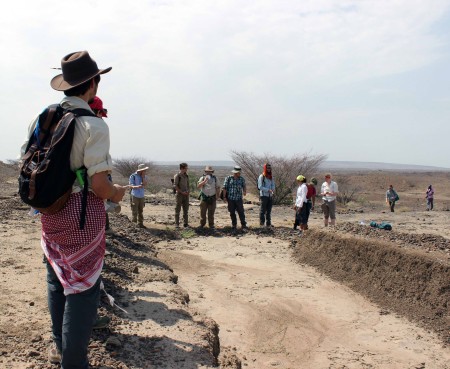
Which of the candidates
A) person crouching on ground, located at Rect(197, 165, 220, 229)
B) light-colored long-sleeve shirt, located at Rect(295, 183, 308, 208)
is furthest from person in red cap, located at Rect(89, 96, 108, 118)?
light-colored long-sleeve shirt, located at Rect(295, 183, 308, 208)

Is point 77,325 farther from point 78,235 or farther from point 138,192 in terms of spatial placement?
point 138,192

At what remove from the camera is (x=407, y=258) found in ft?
23.8

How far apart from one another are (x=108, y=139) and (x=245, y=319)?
4.17 m

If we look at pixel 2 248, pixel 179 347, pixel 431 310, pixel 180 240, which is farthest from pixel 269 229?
pixel 179 347

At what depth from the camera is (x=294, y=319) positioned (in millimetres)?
6117

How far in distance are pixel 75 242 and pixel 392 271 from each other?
6089 millimetres

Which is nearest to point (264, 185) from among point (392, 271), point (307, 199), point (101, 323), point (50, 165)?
point (307, 199)

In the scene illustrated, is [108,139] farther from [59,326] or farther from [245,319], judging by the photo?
[245,319]

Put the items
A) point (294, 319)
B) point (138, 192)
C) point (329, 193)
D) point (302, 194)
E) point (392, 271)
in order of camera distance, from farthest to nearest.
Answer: point (329, 193) < point (302, 194) < point (138, 192) < point (392, 271) < point (294, 319)

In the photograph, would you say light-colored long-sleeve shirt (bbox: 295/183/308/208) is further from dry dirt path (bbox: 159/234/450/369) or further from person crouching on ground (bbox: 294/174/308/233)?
dry dirt path (bbox: 159/234/450/369)

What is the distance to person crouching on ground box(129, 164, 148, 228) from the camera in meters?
10.3

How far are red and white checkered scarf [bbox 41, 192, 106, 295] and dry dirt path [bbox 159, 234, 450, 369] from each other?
111 inches

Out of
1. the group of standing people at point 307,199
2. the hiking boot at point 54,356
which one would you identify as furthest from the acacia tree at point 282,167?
the hiking boot at point 54,356

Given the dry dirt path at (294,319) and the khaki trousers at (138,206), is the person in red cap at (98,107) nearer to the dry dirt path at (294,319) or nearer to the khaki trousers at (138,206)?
the dry dirt path at (294,319)
